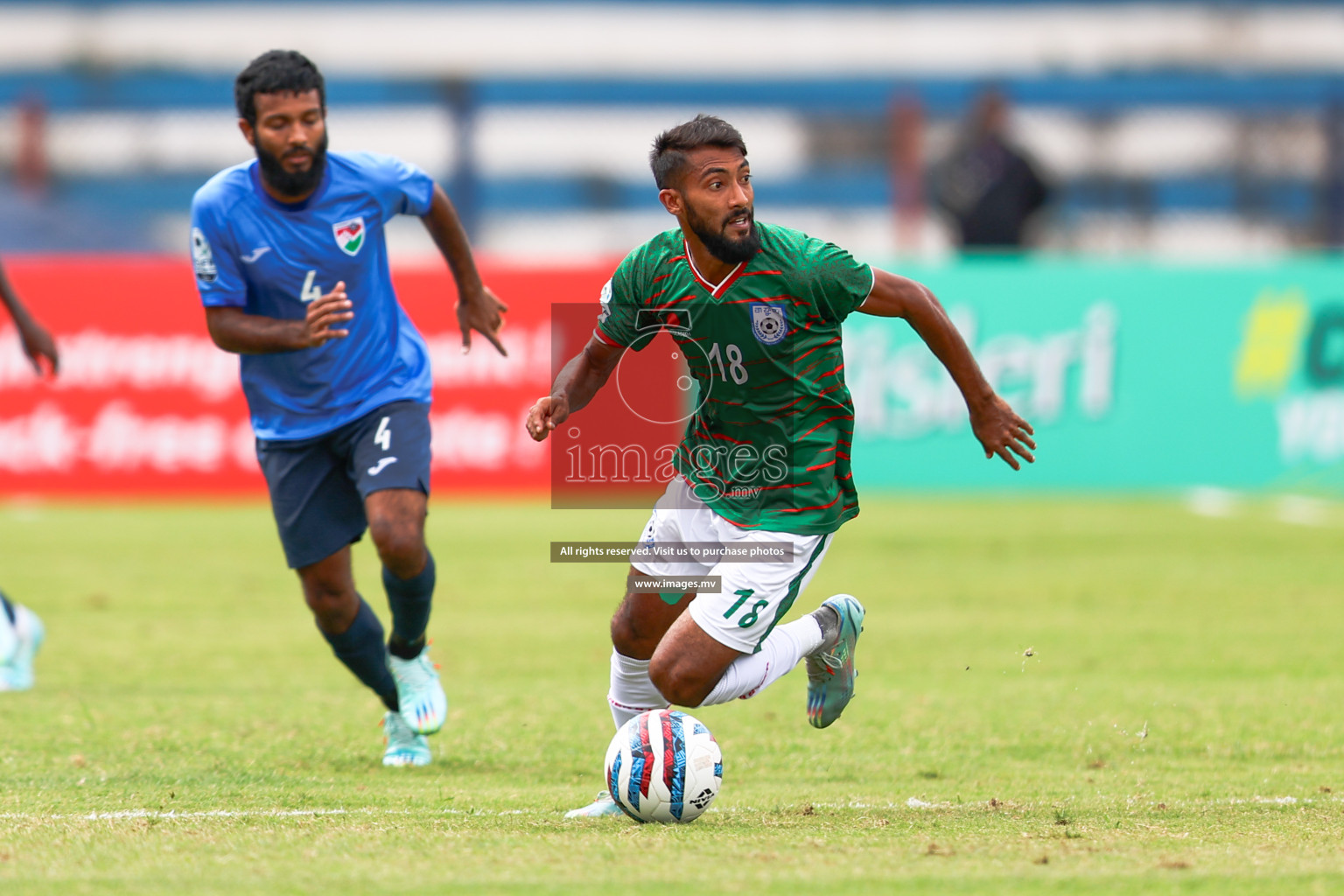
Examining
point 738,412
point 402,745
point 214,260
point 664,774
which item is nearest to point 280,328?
point 214,260

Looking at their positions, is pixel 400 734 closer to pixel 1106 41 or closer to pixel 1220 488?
pixel 1220 488

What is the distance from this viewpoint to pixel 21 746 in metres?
6.32

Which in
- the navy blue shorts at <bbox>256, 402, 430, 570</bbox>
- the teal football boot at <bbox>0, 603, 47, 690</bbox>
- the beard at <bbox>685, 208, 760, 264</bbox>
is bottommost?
the teal football boot at <bbox>0, 603, 47, 690</bbox>

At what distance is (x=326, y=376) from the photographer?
20.9 feet

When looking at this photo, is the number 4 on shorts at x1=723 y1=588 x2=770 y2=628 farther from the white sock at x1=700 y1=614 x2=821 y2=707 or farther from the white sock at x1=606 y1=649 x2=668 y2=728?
the white sock at x1=606 y1=649 x2=668 y2=728

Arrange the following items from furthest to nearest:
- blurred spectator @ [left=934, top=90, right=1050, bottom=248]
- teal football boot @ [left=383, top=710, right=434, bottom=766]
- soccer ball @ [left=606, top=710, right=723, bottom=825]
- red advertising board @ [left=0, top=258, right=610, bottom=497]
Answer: blurred spectator @ [left=934, top=90, right=1050, bottom=248], red advertising board @ [left=0, top=258, right=610, bottom=497], teal football boot @ [left=383, top=710, right=434, bottom=766], soccer ball @ [left=606, top=710, right=723, bottom=825]

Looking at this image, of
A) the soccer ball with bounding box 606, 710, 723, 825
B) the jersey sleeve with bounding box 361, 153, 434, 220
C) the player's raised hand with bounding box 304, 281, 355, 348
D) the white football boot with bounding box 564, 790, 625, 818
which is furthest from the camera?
the jersey sleeve with bounding box 361, 153, 434, 220

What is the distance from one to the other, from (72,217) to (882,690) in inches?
573

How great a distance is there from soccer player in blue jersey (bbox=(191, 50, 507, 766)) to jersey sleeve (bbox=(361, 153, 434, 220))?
0.04ft

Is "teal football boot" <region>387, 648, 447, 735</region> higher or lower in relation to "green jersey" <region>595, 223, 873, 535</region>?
lower

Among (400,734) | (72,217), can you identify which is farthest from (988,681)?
(72,217)

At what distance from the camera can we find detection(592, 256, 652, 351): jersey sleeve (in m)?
5.50

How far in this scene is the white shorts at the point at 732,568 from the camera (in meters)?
5.35

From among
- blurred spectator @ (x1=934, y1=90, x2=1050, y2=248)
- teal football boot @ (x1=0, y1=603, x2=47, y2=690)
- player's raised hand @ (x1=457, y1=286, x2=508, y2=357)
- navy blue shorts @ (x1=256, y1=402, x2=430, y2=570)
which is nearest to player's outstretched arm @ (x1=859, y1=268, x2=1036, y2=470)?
navy blue shorts @ (x1=256, y1=402, x2=430, y2=570)
